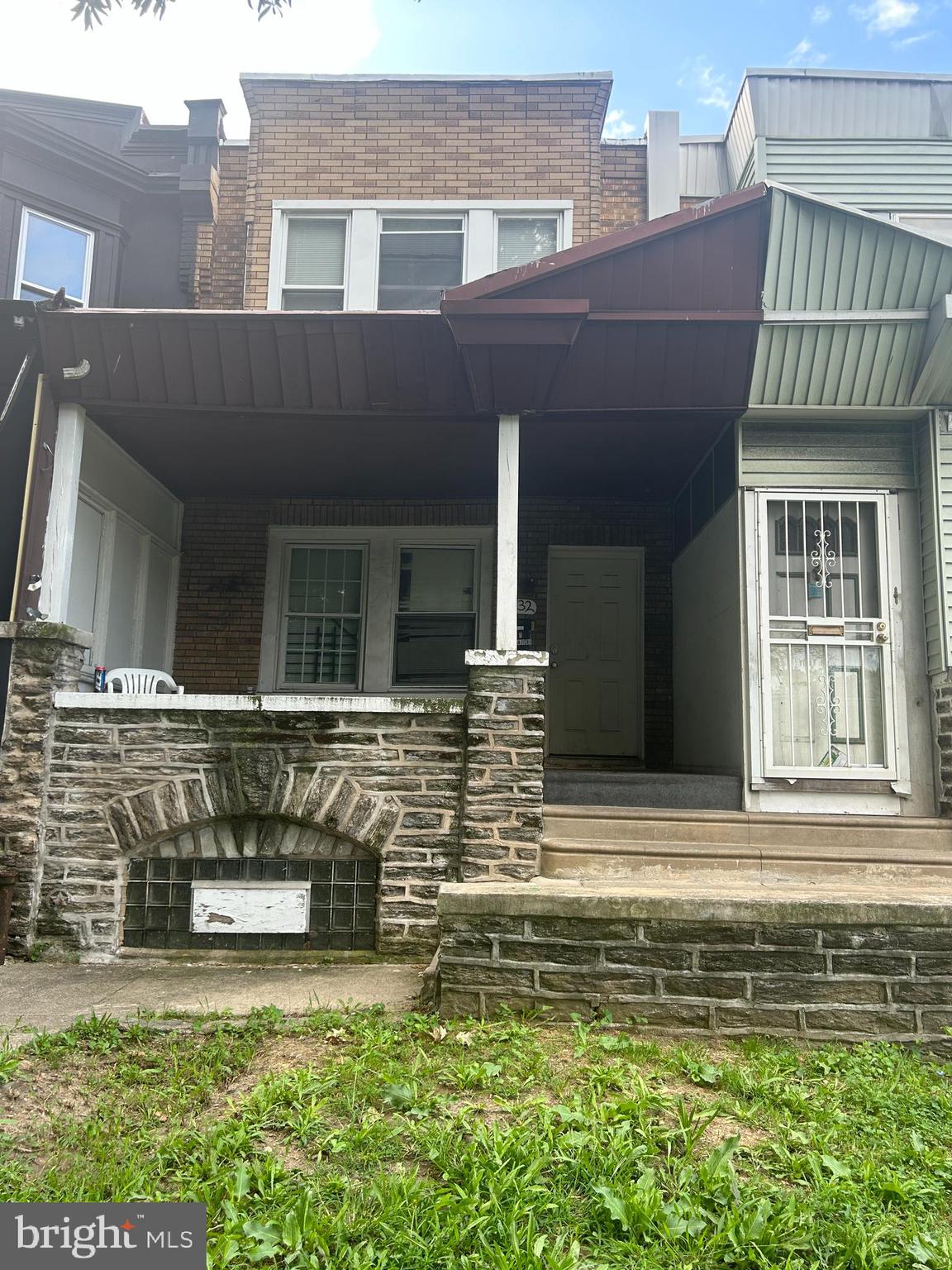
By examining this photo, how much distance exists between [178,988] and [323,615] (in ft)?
15.0

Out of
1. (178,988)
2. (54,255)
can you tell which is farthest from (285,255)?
(178,988)

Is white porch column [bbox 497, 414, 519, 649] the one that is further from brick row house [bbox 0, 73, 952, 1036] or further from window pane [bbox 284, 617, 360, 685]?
window pane [bbox 284, 617, 360, 685]

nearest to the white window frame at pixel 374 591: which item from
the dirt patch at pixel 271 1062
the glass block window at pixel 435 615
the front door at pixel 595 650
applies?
the glass block window at pixel 435 615

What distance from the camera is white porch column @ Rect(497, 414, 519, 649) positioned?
588 cm

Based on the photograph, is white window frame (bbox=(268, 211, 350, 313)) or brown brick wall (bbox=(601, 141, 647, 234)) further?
brown brick wall (bbox=(601, 141, 647, 234))

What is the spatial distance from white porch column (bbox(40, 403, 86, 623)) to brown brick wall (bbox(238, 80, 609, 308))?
10.5 feet

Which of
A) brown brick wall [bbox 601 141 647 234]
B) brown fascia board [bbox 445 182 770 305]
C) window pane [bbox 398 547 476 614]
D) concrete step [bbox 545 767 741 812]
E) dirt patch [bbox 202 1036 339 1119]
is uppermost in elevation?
brown brick wall [bbox 601 141 647 234]

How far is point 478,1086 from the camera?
10.8ft

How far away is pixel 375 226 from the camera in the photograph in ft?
28.3

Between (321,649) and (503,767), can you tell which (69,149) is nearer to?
(321,649)

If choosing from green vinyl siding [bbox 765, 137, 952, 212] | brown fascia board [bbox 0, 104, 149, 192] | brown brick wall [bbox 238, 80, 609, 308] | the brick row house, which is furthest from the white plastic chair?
green vinyl siding [bbox 765, 137, 952, 212]

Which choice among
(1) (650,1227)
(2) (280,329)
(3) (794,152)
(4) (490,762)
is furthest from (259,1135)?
(3) (794,152)

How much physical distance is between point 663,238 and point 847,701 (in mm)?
3403

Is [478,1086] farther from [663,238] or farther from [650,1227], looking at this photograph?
[663,238]
